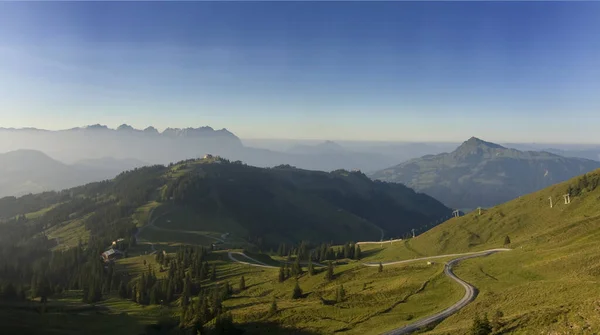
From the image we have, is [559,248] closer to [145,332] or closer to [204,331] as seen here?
[204,331]

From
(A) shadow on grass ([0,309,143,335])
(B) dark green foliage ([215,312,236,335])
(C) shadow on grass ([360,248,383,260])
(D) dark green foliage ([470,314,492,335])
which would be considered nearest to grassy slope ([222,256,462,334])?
(B) dark green foliage ([215,312,236,335])

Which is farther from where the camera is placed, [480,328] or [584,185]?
[584,185]

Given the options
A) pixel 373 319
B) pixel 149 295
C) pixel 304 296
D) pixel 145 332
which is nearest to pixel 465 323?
pixel 373 319

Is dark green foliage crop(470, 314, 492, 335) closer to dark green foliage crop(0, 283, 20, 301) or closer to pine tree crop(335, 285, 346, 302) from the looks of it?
pine tree crop(335, 285, 346, 302)

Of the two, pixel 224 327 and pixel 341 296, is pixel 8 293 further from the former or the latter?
pixel 341 296

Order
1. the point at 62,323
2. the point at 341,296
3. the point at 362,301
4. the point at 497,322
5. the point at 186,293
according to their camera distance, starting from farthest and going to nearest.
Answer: the point at 186,293
the point at 62,323
the point at 341,296
the point at 362,301
the point at 497,322

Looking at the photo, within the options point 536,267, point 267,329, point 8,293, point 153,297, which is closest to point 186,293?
point 153,297

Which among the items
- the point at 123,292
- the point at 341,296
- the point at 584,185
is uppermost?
the point at 584,185

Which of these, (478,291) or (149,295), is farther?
(149,295)

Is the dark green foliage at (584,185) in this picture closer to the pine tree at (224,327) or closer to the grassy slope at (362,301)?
the grassy slope at (362,301)
